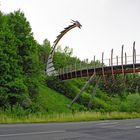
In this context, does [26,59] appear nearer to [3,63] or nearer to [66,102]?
[3,63]

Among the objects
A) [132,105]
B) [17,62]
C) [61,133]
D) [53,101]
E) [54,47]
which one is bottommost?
A: [61,133]

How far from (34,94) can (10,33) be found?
25.4 ft

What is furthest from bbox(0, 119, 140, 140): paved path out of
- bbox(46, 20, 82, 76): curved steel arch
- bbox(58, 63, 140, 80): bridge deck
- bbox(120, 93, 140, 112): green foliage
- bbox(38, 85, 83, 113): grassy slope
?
bbox(46, 20, 82, 76): curved steel arch

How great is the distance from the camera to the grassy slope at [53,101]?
47.2 meters

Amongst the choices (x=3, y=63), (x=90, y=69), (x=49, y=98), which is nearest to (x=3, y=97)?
(x=3, y=63)

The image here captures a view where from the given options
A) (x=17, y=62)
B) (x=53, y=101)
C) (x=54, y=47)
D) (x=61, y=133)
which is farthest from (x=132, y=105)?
(x=61, y=133)

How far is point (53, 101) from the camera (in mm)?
50656

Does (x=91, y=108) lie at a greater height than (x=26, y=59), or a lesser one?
lesser

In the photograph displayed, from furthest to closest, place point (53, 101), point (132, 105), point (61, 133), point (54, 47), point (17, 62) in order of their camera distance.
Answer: point (54, 47) → point (132, 105) → point (53, 101) → point (17, 62) → point (61, 133)

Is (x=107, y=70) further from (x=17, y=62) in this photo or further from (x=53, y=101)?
(x=17, y=62)

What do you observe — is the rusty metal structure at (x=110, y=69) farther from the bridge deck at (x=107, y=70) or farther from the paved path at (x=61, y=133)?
the paved path at (x=61, y=133)

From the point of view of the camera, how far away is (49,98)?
169 feet

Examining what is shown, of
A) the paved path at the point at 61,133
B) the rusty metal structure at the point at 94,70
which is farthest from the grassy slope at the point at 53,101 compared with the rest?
the paved path at the point at 61,133

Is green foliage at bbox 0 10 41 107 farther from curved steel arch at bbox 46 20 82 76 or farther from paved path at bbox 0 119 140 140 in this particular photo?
paved path at bbox 0 119 140 140
